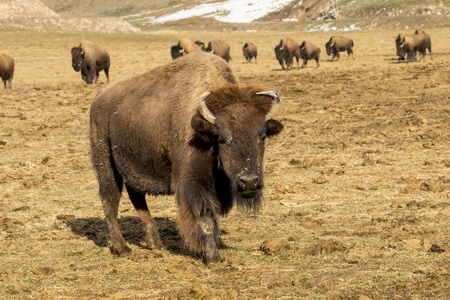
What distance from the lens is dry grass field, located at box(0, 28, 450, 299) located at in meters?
5.60

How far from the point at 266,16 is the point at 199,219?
489ft

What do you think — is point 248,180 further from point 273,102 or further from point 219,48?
point 219,48

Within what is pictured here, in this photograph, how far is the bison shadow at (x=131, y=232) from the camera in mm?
7445

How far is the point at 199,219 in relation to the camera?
6336 mm

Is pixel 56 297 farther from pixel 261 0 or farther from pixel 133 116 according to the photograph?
pixel 261 0

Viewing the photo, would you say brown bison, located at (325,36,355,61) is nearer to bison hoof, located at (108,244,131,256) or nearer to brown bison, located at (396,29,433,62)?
brown bison, located at (396,29,433,62)

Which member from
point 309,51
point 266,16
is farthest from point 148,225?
point 266,16

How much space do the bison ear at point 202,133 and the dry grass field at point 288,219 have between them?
1.25 m

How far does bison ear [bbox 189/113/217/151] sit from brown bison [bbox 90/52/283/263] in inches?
0.4

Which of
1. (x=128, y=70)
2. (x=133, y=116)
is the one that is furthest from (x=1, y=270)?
(x=128, y=70)

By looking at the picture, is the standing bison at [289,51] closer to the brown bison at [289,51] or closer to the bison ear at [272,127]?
the brown bison at [289,51]

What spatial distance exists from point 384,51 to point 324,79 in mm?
18866

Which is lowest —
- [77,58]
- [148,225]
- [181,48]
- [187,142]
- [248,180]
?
[181,48]

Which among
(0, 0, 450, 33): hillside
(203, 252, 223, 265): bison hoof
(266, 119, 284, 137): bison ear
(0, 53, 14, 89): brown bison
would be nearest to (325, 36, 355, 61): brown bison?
(0, 53, 14, 89): brown bison
